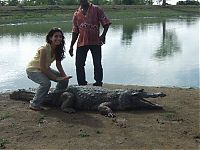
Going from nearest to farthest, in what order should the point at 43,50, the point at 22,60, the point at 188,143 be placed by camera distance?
1. the point at 188,143
2. the point at 43,50
3. the point at 22,60

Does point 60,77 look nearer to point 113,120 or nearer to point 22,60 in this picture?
point 113,120

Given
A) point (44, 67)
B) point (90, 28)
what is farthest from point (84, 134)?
point (90, 28)

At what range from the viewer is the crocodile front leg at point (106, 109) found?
5.95 metres

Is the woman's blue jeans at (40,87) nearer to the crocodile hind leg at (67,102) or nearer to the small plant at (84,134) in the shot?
the crocodile hind leg at (67,102)

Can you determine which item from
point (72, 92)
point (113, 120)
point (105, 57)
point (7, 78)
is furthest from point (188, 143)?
point (105, 57)

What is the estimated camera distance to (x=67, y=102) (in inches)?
249

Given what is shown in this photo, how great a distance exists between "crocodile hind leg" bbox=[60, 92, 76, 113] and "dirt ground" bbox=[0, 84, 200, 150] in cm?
9

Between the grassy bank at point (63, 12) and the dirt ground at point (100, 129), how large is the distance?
95.3 ft

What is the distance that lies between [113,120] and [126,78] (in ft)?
15.4

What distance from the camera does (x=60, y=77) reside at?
6539 mm

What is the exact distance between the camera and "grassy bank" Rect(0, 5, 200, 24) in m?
38.0

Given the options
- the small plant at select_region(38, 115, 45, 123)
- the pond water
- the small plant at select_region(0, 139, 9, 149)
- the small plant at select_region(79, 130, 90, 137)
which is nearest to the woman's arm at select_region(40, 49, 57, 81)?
the small plant at select_region(38, 115, 45, 123)

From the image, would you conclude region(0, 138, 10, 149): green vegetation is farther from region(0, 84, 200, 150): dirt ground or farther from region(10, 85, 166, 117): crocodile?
region(10, 85, 166, 117): crocodile

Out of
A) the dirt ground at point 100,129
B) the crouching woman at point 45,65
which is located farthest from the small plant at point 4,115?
the crouching woman at point 45,65
